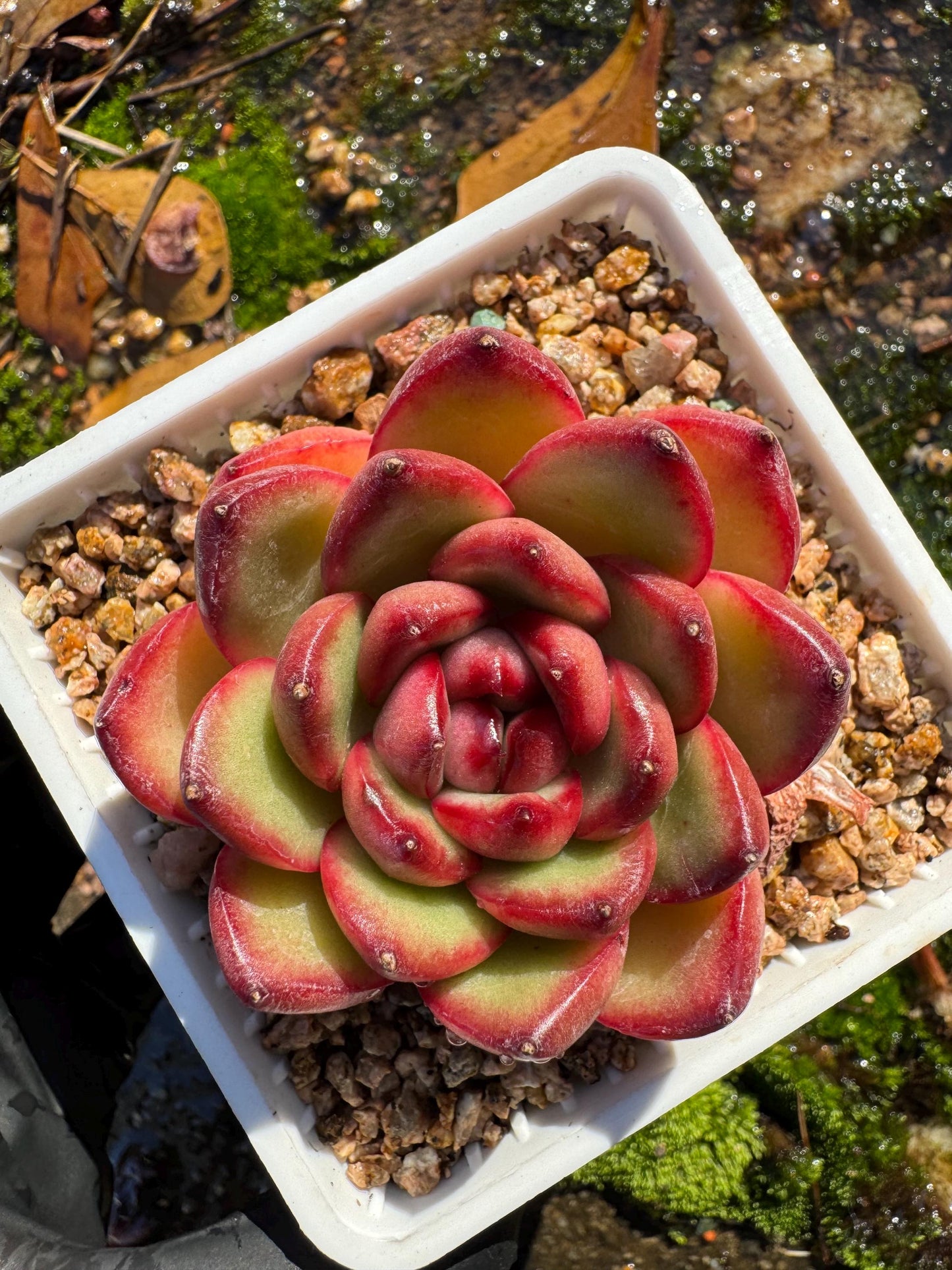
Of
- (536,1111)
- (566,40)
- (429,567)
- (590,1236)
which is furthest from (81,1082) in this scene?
(566,40)

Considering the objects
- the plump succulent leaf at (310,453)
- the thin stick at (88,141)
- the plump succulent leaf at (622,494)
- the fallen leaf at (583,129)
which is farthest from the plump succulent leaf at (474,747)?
the thin stick at (88,141)

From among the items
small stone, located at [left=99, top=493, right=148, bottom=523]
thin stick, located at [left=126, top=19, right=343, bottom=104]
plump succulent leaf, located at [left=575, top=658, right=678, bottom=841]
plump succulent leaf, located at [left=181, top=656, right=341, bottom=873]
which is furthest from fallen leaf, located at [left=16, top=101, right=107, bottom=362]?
plump succulent leaf, located at [left=575, top=658, right=678, bottom=841]

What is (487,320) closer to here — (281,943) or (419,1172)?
(281,943)

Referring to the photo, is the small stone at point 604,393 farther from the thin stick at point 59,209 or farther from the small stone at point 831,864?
the thin stick at point 59,209

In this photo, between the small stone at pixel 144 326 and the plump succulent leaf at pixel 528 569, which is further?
the small stone at pixel 144 326

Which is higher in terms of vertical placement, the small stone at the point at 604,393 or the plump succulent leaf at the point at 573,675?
the plump succulent leaf at the point at 573,675

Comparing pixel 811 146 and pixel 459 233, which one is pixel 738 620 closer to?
pixel 459 233

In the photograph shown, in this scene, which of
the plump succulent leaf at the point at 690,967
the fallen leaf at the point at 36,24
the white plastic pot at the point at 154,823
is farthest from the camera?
the fallen leaf at the point at 36,24

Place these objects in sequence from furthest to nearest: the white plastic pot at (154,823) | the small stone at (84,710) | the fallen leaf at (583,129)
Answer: the fallen leaf at (583,129)
the small stone at (84,710)
the white plastic pot at (154,823)
